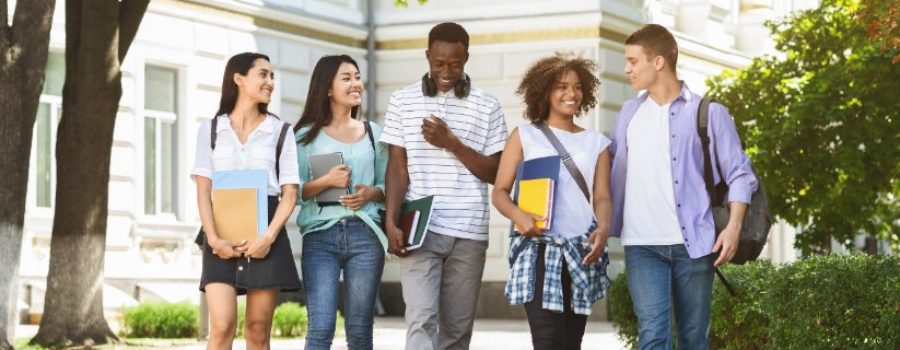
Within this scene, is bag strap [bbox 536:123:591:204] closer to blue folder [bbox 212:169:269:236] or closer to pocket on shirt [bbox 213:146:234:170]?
blue folder [bbox 212:169:269:236]

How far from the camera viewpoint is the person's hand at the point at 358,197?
9375 millimetres

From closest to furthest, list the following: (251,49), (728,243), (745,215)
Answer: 1. (728,243)
2. (745,215)
3. (251,49)

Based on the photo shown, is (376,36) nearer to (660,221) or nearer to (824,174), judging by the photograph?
(824,174)

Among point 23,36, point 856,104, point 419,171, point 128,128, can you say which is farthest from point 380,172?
point 128,128

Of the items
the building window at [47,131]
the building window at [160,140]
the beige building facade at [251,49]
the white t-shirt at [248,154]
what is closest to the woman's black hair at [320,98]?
the white t-shirt at [248,154]

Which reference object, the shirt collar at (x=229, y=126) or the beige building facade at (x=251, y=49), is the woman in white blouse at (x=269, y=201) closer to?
the shirt collar at (x=229, y=126)

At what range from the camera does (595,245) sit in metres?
8.91

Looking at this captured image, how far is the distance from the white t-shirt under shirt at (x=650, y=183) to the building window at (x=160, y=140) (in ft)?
47.3

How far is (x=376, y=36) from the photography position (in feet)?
86.4

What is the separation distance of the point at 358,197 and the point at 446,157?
0.46 meters

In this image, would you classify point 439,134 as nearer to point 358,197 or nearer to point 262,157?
point 358,197

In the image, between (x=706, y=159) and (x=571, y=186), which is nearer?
(x=706, y=159)

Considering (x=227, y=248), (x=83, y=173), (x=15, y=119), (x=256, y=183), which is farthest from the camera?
(x=83, y=173)

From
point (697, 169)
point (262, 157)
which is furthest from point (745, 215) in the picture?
point (262, 157)
